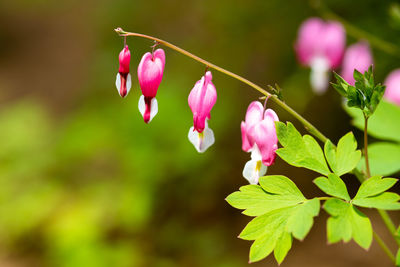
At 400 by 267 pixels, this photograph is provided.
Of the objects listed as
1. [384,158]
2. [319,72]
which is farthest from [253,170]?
[319,72]

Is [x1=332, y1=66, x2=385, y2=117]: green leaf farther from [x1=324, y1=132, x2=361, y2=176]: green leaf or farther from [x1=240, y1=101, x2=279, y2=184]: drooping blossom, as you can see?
[x1=240, y1=101, x2=279, y2=184]: drooping blossom

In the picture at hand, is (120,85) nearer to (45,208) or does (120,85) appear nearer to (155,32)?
(45,208)

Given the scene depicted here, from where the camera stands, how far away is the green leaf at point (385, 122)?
4.50ft

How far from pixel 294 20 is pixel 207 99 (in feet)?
7.30

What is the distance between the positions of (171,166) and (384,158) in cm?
192

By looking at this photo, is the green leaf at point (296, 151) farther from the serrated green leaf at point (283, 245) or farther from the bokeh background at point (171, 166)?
the bokeh background at point (171, 166)

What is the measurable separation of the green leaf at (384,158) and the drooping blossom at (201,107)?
561 mm

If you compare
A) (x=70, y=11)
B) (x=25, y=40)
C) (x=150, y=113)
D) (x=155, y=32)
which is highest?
(x=150, y=113)

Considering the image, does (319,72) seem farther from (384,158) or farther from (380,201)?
(380,201)

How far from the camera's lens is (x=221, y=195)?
3.34 metres

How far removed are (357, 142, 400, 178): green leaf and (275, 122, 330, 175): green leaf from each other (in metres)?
0.48

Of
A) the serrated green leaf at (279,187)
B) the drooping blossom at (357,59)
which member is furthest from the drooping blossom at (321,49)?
the serrated green leaf at (279,187)

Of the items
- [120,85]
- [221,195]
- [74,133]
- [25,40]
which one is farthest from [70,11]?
[120,85]

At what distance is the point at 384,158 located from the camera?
1.39 metres
